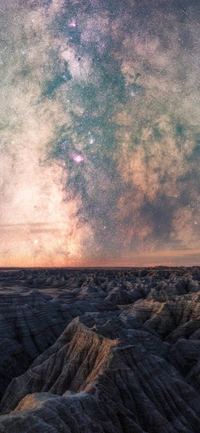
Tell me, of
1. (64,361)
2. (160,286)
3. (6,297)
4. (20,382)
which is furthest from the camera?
(160,286)

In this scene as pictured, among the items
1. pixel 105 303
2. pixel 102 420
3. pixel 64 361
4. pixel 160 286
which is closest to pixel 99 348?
pixel 64 361

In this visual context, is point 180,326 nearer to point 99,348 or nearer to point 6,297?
point 6,297

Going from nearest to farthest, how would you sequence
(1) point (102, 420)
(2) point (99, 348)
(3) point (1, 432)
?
1. (3) point (1, 432)
2. (1) point (102, 420)
3. (2) point (99, 348)

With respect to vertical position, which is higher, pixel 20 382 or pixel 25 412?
pixel 25 412

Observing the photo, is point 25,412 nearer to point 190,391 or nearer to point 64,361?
point 64,361

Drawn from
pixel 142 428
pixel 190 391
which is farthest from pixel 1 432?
pixel 190 391

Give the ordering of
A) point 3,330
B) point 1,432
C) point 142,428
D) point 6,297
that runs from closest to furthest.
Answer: point 1,432 → point 142,428 → point 3,330 → point 6,297

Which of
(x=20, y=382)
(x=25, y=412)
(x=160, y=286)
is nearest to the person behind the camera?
(x=25, y=412)

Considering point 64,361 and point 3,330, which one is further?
point 3,330

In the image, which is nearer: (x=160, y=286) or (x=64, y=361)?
(x=64, y=361)
